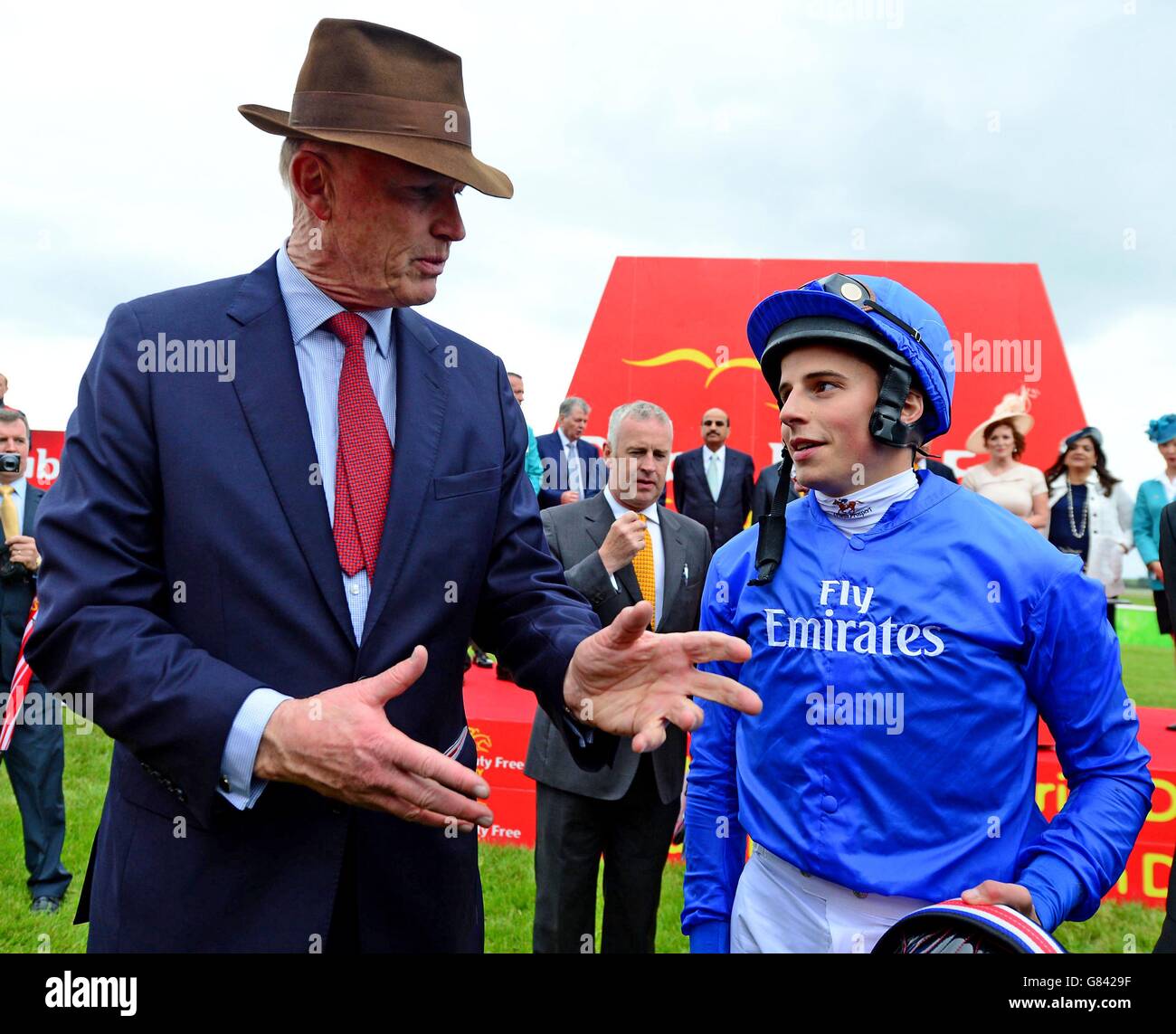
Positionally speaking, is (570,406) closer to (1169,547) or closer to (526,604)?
(1169,547)

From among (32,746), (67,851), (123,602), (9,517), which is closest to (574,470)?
(9,517)

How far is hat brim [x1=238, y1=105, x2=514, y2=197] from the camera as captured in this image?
6.15 feet

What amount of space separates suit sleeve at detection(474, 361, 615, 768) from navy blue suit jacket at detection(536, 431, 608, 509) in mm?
7239

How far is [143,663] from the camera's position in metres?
1.60

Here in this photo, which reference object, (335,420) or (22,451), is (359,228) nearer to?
(335,420)

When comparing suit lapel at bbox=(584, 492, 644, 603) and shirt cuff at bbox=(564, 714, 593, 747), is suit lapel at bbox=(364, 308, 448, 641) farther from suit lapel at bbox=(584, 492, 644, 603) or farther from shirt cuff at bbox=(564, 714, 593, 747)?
suit lapel at bbox=(584, 492, 644, 603)

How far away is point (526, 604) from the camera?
2.13 meters

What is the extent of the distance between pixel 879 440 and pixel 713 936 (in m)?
1.21

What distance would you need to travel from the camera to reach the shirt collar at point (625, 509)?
4355 millimetres

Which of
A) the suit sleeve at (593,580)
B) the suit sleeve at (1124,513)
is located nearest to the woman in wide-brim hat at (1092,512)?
the suit sleeve at (1124,513)

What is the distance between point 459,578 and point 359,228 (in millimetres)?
736

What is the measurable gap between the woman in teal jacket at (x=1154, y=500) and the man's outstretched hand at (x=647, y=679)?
7487 mm

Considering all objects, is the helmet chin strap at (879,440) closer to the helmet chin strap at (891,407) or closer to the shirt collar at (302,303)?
the helmet chin strap at (891,407)
